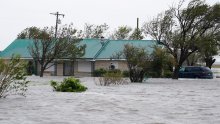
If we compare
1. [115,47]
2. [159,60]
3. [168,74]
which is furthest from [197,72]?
[115,47]

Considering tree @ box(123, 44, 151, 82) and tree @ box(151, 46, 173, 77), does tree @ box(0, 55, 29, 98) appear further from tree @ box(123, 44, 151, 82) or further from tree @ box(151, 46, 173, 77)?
tree @ box(151, 46, 173, 77)

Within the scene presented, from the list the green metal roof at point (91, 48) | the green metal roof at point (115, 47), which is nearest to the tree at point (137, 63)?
the green metal roof at point (115, 47)

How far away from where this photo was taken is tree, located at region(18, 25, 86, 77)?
47844 millimetres

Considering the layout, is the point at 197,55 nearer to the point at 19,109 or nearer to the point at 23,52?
the point at 23,52

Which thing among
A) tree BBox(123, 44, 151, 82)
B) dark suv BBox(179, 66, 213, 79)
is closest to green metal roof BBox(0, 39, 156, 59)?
dark suv BBox(179, 66, 213, 79)

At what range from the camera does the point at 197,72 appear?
153 feet

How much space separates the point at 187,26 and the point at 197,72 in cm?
559

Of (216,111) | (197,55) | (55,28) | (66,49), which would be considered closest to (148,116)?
(216,111)

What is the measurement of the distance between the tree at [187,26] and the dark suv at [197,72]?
2119mm

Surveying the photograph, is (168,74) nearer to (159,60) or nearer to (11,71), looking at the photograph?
(159,60)

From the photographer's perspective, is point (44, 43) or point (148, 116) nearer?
point (148, 116)

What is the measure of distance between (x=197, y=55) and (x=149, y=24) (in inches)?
953

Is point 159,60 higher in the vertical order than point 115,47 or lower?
lower

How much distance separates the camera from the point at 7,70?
1528 cm
